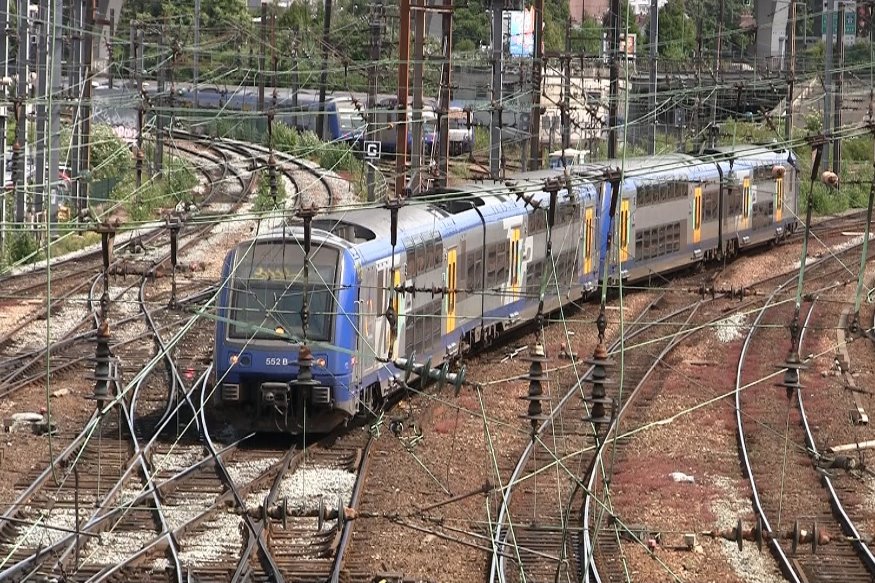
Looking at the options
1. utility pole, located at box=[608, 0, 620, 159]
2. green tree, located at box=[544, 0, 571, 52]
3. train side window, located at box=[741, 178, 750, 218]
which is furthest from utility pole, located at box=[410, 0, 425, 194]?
green tree, located at box=[544, 0, 571, 52]

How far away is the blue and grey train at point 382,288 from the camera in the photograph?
1563cm

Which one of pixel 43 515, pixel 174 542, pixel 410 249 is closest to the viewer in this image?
pixel 174 542

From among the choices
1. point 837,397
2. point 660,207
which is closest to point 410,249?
point 837,397

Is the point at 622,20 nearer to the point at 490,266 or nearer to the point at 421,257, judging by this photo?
the point at 490,266

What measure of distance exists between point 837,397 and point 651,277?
405 inches

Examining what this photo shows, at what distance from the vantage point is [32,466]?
14906 mm

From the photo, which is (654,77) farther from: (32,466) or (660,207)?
(32,466)

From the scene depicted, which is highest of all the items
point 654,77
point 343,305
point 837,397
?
point 654,77

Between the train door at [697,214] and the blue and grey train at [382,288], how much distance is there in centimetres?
407

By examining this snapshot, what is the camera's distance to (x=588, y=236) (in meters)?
25.2

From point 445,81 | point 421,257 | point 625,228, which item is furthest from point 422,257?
point 625,228

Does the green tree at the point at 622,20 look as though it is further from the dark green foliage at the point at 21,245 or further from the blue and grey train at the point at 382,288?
the dark green foliage at the point at 21,245

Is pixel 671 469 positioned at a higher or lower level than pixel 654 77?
lower

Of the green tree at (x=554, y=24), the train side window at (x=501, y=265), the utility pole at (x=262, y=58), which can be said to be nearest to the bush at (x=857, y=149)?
the green tree at (x=554, y=24)
